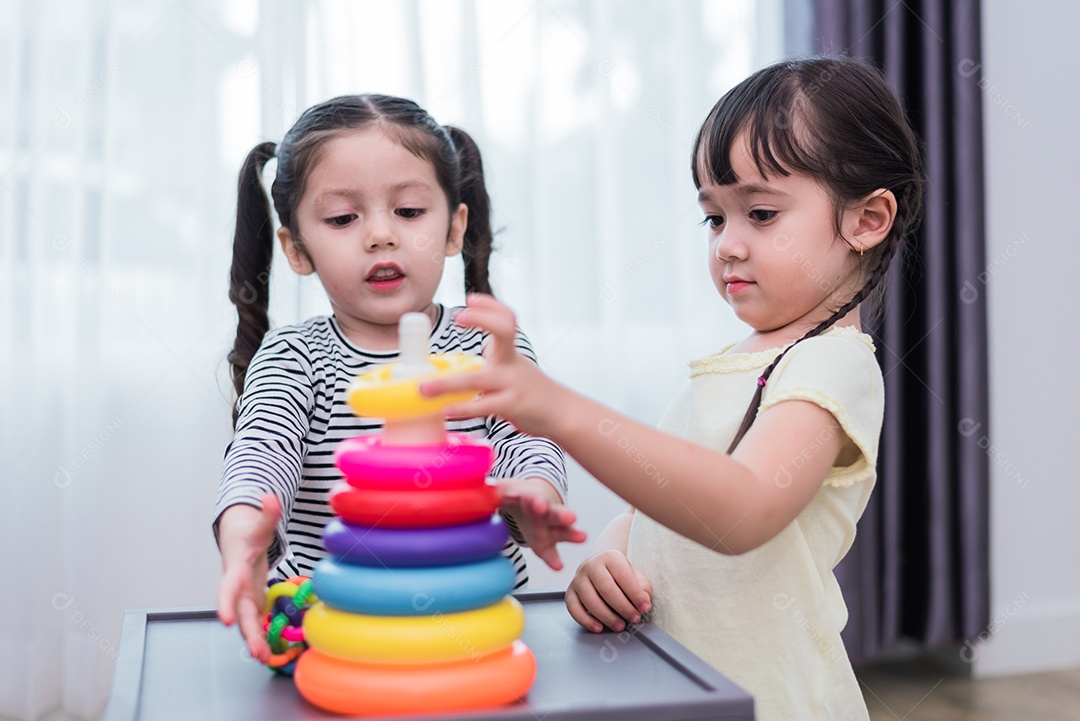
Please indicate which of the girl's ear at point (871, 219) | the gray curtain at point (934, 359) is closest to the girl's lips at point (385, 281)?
the girl's ear at point (871, 219)

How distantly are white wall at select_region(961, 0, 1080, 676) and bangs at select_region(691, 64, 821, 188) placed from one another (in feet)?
5.74

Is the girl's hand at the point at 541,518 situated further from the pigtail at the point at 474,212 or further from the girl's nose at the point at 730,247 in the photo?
the pigtail at the point at 474,212

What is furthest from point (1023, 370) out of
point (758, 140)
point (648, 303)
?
point (758, 140)

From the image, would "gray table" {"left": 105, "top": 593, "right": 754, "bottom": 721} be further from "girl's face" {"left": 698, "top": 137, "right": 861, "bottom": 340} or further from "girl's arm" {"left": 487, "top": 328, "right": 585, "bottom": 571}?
"girl's face" {"left": 698, "top": 137, "right": 861, "bottom": 340}

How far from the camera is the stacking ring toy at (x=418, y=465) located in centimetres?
66

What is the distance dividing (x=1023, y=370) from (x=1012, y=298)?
0.62ft

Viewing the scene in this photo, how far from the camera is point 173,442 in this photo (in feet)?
6.79

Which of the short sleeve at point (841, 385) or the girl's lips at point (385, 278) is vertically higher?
the girl's lips at point (385, 278)

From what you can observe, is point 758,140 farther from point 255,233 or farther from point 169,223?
point 169,223

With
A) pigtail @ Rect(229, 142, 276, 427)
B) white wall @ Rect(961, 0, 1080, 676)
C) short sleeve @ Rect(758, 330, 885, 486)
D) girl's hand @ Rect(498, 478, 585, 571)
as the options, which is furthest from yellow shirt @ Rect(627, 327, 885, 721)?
white wall @ Rect(961, 0, 1080, 676)

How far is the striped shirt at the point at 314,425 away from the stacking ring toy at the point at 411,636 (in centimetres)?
31

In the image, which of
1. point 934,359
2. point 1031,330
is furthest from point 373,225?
point 1031,330

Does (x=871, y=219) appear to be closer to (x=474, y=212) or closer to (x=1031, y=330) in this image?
(x=474, y=212)

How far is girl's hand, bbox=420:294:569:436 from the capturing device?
656mm
